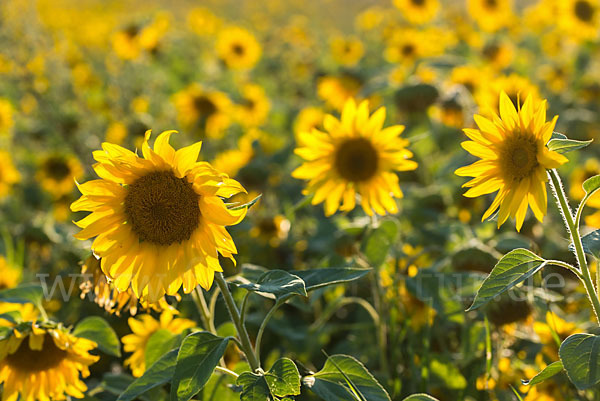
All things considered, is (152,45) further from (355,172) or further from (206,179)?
(206,179)

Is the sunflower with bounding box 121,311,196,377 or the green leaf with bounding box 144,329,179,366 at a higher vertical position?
the green leaf with bounding box 144,329,179,366

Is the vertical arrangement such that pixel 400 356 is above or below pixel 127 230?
below

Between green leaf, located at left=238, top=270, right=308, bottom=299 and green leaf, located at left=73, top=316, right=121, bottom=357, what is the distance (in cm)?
54

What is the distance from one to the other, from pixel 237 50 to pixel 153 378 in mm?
4664

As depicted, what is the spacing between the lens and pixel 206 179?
1293 mm

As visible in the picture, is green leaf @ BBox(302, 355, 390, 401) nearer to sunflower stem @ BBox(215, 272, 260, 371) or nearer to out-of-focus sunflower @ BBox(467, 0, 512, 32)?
sunflower stem @ BBox(215, 272, 260, 371)

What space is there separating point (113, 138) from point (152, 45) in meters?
1.36

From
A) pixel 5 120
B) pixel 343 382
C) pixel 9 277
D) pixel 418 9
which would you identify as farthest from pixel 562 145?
pixel 5 120

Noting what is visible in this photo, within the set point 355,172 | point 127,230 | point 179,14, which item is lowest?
point 179,14

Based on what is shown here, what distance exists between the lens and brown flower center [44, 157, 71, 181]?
4.16 metres

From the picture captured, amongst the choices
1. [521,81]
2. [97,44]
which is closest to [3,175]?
[521,81]

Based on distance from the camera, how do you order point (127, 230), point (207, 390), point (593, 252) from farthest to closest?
point (207, 390) → point (127, 230) → point (593, 252)

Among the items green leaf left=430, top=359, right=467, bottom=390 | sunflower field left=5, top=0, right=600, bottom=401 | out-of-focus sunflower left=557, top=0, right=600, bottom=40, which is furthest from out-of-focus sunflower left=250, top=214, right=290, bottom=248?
out-of-focus sunflower left=557, top=0, right=600, bottom=40

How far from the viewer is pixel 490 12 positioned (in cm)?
542
